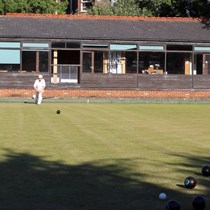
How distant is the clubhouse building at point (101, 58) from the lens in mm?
36031

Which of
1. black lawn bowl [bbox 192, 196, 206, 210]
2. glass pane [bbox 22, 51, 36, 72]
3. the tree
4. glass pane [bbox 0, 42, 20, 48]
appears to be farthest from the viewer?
the tree

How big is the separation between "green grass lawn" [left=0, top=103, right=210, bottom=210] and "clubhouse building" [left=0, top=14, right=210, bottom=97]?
62.7 ft

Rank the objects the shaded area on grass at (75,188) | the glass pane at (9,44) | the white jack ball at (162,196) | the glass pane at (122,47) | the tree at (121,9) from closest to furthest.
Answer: the shaded area on grass at (75,188) → the white jack ball at (162,196) → the glass pane at (9,44) → the glass pane at (122,47) → the tree at (121,9)

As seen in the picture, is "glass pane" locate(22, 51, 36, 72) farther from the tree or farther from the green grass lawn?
the green grass lawn

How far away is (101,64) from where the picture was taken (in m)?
37.5

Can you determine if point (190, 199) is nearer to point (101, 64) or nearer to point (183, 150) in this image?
point (183, 150)

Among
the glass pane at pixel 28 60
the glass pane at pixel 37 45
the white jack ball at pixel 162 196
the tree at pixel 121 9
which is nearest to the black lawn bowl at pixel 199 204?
the white jack ball at pixel 162 196

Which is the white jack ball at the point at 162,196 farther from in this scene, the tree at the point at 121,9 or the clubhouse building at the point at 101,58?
the tree at the point at 121,9

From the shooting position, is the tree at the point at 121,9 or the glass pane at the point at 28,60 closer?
the glass pane at the point at 28,60

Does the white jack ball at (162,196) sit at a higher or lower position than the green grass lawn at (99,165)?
higher

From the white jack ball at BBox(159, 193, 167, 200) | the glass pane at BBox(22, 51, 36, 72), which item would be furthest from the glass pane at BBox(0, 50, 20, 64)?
the white jack ball at BBox(159, 193, 167, 200)

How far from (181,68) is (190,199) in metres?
31.3

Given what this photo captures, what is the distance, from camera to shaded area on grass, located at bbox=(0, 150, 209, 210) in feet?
22.7

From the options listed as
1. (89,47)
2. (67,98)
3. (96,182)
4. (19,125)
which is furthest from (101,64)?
(96,182)
